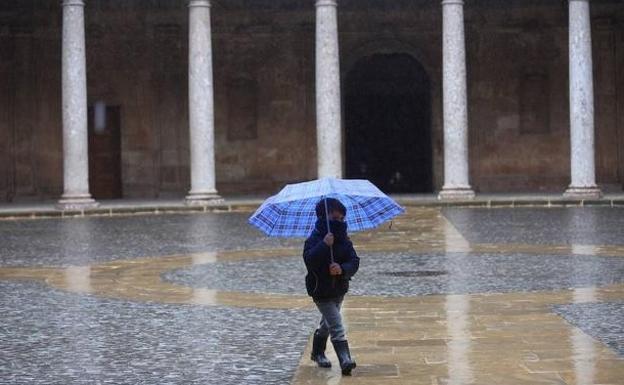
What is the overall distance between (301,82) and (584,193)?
922cm

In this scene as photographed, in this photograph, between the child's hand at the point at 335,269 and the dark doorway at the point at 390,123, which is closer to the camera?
the child's hand at the point at 335,269

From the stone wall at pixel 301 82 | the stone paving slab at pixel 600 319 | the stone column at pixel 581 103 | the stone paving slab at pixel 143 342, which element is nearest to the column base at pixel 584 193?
the stone column at pixel 581 103

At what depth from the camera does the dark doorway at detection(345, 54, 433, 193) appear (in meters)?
34.0

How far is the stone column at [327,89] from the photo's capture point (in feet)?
94.0

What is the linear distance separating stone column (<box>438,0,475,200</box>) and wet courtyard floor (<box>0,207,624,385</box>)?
821 cm

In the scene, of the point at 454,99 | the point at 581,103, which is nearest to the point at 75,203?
the point at 454,99

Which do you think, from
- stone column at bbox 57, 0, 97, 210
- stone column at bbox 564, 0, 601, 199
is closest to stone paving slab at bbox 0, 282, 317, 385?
stone column at bbox 57, 0, 97, 210

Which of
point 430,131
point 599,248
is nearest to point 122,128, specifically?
point 430,131

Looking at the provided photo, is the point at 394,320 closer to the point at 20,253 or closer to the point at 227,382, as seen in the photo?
the point at 227,382

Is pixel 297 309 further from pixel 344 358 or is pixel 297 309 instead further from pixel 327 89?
pixel 327 89

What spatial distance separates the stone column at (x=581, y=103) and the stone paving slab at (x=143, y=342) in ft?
60.3

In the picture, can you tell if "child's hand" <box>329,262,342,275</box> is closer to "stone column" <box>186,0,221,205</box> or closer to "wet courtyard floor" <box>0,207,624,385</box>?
"wet courtyard floor" <box>0,207,624,385</box>

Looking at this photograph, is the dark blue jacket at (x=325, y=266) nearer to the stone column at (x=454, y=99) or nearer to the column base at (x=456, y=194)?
the column base at (x=456, y=194)

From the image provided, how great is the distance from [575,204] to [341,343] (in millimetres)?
20884
